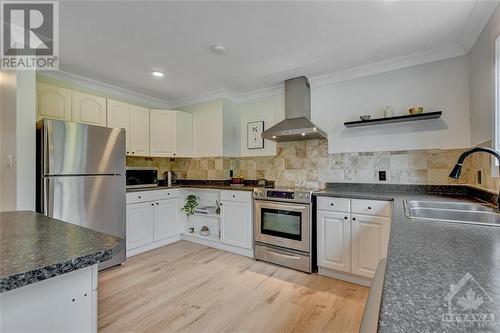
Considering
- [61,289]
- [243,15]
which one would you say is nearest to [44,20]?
[243,15]

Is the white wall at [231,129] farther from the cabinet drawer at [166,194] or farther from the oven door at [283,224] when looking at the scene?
the oven door at [283,224]

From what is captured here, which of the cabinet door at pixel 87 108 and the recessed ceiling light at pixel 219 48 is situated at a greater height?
the recessed ceiling light at pixel 219 48

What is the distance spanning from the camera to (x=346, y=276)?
2.46 m

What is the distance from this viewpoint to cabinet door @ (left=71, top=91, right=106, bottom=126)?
2.83m

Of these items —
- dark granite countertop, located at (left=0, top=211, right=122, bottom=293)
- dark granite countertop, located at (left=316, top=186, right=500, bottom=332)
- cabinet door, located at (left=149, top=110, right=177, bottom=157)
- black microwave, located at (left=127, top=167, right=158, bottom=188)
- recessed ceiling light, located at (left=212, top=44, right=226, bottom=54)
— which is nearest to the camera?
dark granite countertop, located at (left=316, top=186, right=500, bottom=332)

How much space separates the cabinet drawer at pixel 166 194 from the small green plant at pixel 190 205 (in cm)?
20

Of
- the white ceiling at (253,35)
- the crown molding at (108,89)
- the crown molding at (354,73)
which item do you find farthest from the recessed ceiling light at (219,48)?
the crown molding at (108,89)

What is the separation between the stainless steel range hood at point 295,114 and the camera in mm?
2888

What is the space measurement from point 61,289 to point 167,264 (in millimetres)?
→ 2321

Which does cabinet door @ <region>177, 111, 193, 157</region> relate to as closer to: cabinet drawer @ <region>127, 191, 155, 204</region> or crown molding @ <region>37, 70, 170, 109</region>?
crown molding @ <region>37, 70, 170, 109</region>

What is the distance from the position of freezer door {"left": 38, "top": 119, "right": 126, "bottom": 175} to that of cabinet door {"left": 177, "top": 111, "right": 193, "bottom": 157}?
114cm

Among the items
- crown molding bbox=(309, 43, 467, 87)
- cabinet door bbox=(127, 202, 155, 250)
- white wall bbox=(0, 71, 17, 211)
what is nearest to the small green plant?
cabinet door bbox=(127, 202, 155, 250)

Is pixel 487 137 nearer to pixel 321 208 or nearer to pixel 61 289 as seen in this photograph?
pixel 321 208

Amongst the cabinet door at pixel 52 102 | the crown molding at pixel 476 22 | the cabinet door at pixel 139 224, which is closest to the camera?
the crown molding at pixel 476 22
